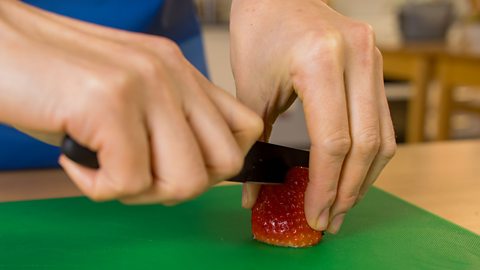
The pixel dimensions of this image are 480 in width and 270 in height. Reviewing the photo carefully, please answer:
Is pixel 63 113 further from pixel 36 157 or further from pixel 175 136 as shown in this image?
pixel 36 157

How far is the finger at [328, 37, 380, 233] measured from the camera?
0.67m

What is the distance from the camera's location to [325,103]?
0.64 m

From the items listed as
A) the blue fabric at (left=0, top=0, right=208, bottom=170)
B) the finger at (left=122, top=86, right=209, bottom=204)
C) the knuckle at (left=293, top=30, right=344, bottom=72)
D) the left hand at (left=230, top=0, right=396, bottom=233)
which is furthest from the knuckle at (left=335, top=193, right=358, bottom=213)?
the blue fabric at (left=0, top=0, right=208, bottom=170)

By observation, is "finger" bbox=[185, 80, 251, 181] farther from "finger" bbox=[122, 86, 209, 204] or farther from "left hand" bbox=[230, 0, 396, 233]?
"left hand" bbox=[230, 0, 396, 233]

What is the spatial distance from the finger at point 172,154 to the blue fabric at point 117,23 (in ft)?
1.98

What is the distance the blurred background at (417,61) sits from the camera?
9.36 ft

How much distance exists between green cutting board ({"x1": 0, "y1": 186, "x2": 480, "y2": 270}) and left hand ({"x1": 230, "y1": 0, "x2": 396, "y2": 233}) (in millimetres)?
50

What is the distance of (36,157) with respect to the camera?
1.04 metres

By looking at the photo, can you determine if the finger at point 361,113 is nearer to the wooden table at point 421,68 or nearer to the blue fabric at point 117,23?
the blue fabric at point 117,23

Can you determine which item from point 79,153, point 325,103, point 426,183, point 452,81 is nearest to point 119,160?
point 79,153

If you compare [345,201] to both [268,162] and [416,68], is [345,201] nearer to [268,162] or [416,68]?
[268,162]

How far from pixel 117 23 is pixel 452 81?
79.1 inches

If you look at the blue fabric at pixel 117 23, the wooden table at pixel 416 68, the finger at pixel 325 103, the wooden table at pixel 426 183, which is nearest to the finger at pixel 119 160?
the finger at pixel 325 103

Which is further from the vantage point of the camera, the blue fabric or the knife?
the blue fabric
